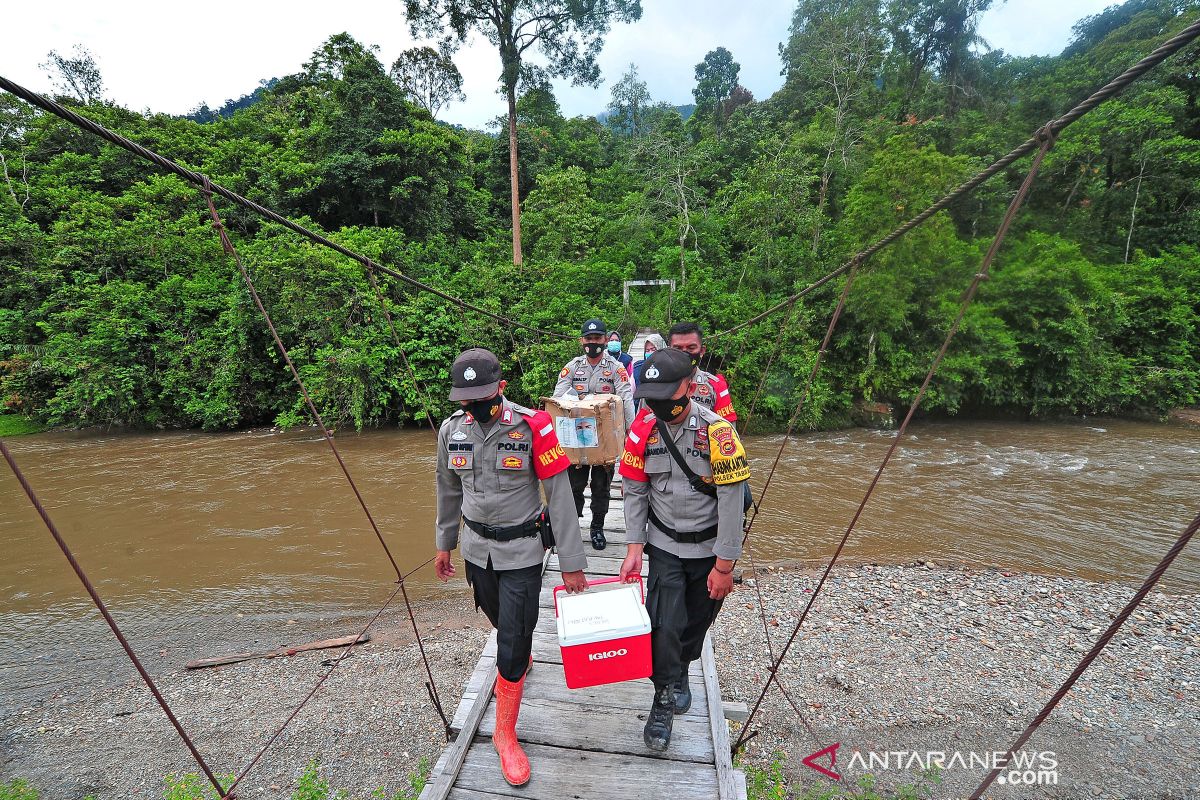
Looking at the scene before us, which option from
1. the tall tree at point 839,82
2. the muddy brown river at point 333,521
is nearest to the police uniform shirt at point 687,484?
the muddy brown river at point 333,521

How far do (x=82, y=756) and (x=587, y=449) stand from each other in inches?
165

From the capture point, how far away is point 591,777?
5.60ft

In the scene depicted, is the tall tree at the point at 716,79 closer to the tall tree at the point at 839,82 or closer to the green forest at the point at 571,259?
the tall tree at the point at 839,82

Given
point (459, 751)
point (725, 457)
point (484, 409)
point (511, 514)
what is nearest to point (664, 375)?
point (725, 457)

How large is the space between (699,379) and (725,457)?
137 cm

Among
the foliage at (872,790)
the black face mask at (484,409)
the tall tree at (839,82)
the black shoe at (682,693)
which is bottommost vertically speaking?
the foliage at (872,790)

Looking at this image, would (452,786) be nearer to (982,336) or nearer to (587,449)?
(587,449)

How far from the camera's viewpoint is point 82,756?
3.35 meters

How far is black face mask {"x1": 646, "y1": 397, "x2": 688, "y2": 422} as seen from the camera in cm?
176

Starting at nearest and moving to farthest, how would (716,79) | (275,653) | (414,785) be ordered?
(414,785) < (275,653) < (716,79)

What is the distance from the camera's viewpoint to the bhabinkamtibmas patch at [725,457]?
1723 mm

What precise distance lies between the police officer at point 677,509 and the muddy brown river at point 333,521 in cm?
410

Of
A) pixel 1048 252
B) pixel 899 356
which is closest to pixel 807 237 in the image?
pixel 899 356

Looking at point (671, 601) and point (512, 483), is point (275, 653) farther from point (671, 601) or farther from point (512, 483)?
point (671, 601)
